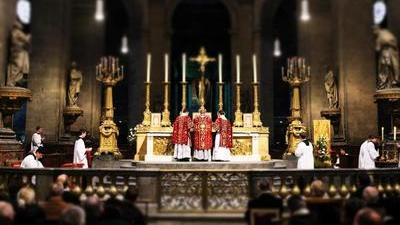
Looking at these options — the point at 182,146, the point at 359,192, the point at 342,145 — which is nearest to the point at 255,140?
the point at 182,146

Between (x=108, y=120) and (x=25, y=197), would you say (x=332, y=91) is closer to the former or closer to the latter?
(x=108, y=120)

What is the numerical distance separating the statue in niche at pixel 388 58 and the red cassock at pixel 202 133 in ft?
18.7

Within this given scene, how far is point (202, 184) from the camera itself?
8055 millimetres

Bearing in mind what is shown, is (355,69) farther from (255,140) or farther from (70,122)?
(70,122)

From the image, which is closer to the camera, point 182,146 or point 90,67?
point 182,146

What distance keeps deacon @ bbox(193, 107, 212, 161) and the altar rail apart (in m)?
3.92

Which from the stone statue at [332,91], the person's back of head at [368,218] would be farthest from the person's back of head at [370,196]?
the stone statue at [332,91]

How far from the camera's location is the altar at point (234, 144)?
510 inches

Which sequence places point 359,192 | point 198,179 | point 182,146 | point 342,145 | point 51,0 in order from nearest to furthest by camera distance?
point 359,192, point 198,179, point 182,146, point 342,145, point 51,0

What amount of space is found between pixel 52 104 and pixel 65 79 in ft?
4.20

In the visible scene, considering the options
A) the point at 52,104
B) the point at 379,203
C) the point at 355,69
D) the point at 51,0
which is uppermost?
the point at 51,0

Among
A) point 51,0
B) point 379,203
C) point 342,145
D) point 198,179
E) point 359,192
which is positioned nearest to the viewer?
point 379,203

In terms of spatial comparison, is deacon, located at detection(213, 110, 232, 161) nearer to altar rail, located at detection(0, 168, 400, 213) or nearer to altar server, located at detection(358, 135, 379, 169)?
altar server, located at detection(358, 135, 379, 169)

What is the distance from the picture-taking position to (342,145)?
16.5 metres
